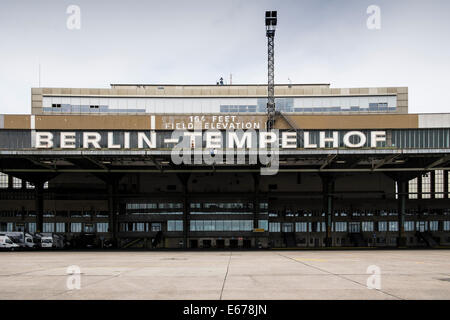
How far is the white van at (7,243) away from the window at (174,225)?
27994 millimetres

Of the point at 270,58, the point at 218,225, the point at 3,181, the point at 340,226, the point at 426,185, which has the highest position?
the point at 270,58

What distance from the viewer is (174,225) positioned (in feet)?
224

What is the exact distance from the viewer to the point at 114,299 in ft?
36.3

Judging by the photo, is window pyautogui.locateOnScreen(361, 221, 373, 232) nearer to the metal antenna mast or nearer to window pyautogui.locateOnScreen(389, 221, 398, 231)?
window pyautogui.locateOnScreen(389, 221, 398, 231)

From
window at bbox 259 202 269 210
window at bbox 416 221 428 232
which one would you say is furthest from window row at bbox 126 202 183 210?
window at bbox 416 221 428 232

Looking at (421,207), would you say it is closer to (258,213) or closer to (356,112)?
(356,112)

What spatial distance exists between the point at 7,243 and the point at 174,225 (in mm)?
29758

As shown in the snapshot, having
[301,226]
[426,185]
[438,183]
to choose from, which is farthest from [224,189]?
[438,183]

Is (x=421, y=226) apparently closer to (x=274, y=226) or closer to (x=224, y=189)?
(x=274, y=226)

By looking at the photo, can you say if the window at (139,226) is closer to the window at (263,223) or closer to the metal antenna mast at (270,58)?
the window at (263,223)

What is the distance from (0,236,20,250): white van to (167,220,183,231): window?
28.0m

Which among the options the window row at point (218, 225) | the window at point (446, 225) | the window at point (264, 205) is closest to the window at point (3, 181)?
the window row at point (218, 225)
